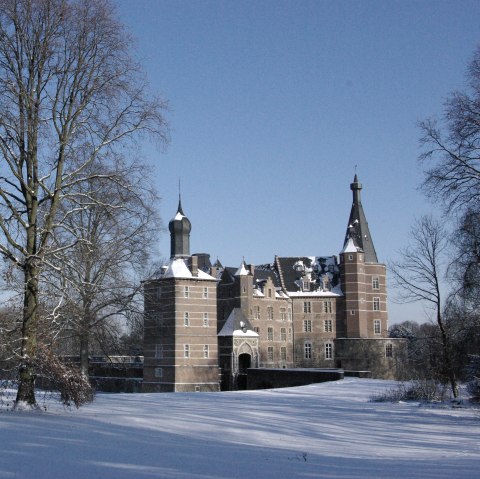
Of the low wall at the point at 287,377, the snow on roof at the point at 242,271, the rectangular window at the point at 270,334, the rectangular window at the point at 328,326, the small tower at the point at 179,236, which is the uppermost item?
the small tower at the point at 179,236

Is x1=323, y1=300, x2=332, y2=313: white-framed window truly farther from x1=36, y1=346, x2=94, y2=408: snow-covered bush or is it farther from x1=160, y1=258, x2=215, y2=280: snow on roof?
x1=36, y1=346, x2=94, y2=408: snow-covered bush

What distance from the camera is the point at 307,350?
59.0 m

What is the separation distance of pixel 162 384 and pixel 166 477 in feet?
128

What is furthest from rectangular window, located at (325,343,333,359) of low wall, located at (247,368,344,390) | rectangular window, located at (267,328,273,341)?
low wall, located at (247,368,344,390)

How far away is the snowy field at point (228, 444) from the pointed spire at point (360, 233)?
43.1 meters

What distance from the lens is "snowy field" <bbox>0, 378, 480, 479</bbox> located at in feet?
22.7

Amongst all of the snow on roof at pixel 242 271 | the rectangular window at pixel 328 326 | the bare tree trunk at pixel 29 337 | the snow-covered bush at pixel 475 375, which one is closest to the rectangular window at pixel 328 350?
the rectangular window at pixel 328 326

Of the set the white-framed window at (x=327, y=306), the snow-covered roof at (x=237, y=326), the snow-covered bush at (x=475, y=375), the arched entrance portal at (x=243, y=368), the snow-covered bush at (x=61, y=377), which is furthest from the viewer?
the white-framed window at (x=327, y=306)

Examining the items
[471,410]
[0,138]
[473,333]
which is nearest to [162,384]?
[473,333]

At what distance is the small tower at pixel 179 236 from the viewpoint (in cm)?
4694

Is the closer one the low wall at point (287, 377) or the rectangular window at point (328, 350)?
the low wall at point (287, 377)

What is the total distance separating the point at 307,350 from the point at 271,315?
5.10 m

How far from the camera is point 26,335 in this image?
40.6ft

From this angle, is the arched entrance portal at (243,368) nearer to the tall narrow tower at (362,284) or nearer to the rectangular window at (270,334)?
the rectangular window at (270,334)
